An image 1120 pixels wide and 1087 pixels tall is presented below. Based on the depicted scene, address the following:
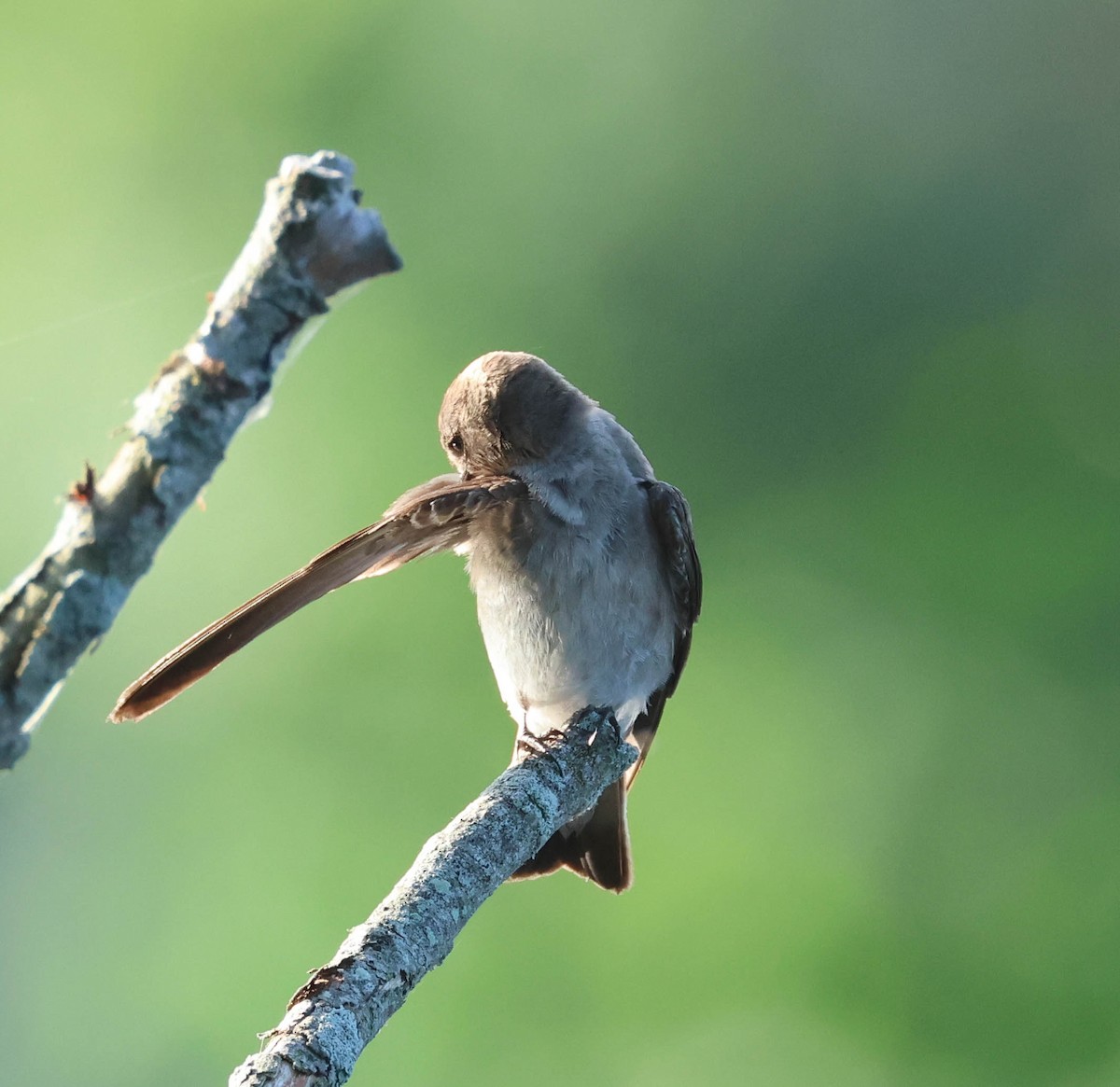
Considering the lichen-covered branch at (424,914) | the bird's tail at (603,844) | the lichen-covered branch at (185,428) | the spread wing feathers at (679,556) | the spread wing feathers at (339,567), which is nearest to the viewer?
the lichen-covered branch at (424,914)

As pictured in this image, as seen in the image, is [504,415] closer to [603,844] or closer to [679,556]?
[679,556]

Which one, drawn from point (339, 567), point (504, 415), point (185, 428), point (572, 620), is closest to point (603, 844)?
point (572, 620)

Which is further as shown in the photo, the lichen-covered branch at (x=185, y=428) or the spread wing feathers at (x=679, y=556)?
the spread wing feathers at (x=679, y=556)

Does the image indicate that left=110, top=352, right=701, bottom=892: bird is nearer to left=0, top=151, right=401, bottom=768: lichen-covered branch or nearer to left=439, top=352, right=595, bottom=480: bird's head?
left=439, top=352, right=595, bottom=480: bird's head

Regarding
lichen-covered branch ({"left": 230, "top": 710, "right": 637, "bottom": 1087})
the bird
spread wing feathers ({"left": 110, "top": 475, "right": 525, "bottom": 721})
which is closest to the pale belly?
the bird

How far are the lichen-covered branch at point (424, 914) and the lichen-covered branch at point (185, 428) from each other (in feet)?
1.80

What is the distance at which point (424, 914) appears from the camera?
46.9 inches

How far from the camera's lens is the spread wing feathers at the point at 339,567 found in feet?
4.23

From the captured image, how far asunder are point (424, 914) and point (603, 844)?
3.59ft

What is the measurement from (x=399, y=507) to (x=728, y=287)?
2.81m

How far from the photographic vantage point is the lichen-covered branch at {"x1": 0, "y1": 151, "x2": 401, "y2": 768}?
152 cm

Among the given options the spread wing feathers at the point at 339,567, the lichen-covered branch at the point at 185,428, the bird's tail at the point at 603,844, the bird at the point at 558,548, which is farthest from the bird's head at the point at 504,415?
the bird's tail at the point at 603,844

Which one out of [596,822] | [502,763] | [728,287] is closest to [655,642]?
[596,822]

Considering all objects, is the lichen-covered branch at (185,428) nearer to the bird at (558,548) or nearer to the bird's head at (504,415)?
the bird at (558,548)
